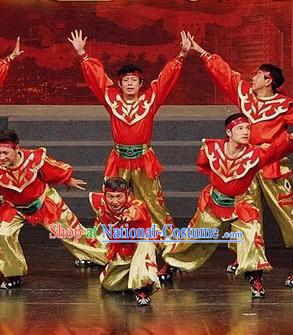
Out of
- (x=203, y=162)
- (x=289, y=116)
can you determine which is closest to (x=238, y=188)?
(x=203, y=162)

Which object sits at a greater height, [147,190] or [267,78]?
[267,78]

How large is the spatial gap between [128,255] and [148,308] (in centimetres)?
39

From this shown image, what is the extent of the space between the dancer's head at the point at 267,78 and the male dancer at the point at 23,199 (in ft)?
3.96

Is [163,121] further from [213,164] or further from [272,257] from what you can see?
[213,164]

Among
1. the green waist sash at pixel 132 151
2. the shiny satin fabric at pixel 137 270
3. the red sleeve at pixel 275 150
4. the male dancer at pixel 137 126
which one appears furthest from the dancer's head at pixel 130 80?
the shiny satin fabric at pixel 137 270

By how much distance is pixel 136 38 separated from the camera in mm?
10609

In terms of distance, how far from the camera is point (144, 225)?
22.6ft

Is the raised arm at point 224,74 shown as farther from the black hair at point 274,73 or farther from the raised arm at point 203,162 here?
the raised arm at point 203,162

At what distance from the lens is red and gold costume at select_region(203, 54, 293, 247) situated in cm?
763

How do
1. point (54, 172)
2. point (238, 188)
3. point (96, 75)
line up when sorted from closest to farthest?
point (238, 188) → point (54, 172) → point (96, 75)

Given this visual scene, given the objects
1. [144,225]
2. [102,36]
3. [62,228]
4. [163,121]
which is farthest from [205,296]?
[102,36]

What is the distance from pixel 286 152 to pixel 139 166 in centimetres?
97

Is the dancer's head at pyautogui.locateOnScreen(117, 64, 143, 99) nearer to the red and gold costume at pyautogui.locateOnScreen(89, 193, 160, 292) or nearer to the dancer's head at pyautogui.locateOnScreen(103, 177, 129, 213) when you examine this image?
the red and gold costume at pyautogui.locateOnScreen(89, 193, 160, 292)

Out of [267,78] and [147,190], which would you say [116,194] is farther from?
[267,78]
